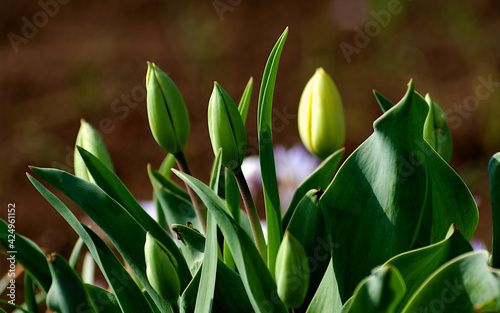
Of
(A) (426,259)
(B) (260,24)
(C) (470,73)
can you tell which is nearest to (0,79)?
(B) (260,24)

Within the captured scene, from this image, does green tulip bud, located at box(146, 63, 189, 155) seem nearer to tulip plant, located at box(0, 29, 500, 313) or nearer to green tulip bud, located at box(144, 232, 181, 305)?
tulip plant, located at box(0, 29, 500, 313)

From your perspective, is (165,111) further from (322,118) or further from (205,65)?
(205,65)

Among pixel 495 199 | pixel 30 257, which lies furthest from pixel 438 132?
pixel 30 257

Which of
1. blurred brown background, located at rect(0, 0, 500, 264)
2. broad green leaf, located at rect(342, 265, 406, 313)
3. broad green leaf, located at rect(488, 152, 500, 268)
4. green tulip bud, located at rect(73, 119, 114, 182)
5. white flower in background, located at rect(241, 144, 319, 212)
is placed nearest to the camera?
broad green leaf, located at rect(342, 265, 406, 313)

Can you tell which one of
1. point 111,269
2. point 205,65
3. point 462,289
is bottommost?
point 462,289

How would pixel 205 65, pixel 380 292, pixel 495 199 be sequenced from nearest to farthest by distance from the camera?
1. pixel 380 292
2. pixel 495 199
3. pixel 205 65

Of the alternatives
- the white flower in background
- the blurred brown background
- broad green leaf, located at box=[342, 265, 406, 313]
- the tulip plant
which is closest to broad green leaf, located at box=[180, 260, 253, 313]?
the tulip plant
